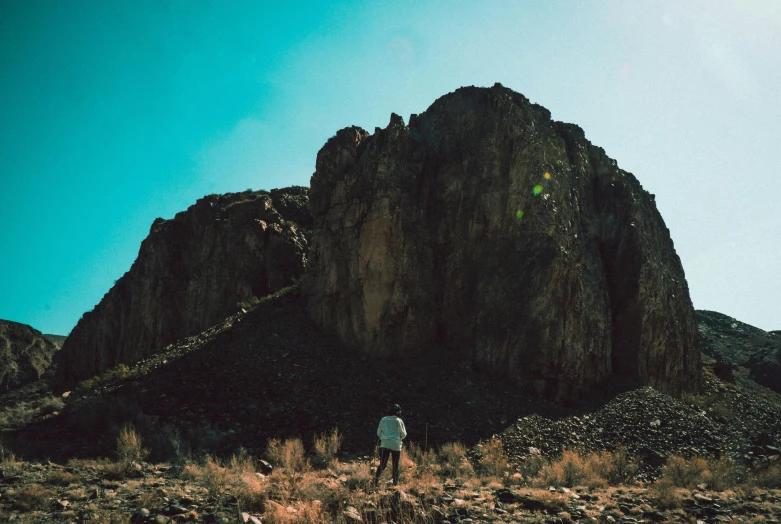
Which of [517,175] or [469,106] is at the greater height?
[469,106]

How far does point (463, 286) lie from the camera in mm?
25047

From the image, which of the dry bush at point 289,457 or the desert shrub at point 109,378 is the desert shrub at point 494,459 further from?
the desert shrub at point 109,378

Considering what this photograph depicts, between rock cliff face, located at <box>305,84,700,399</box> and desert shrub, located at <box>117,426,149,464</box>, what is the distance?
11.3 m

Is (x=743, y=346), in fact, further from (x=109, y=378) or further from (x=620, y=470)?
(x=109, y=378)

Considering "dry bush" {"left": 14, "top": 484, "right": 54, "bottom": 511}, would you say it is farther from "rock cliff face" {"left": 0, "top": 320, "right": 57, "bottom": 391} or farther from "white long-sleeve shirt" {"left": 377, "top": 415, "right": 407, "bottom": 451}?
"rock cliff face" {"left": 0, "top": 320, "right": 57, "bottom": 391}

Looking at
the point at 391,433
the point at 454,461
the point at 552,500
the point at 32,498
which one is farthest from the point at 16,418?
the point at 552,500

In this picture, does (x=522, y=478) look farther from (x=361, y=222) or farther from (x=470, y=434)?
(x=361, y=222)

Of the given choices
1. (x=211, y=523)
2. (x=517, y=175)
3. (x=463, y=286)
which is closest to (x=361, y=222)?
(x=463, y=286)

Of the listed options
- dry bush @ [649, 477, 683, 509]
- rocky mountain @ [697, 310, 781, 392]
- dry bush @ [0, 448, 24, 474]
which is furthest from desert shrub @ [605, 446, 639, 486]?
rocky mountain @ [697, 310, 781, 392]

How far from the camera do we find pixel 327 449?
1534 centimetres

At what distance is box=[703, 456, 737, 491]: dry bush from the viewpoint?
13.4m

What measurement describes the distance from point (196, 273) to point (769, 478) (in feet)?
134

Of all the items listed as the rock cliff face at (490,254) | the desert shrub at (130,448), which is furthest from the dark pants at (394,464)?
the rock cliff face at (490,254)

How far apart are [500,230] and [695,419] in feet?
42.2
